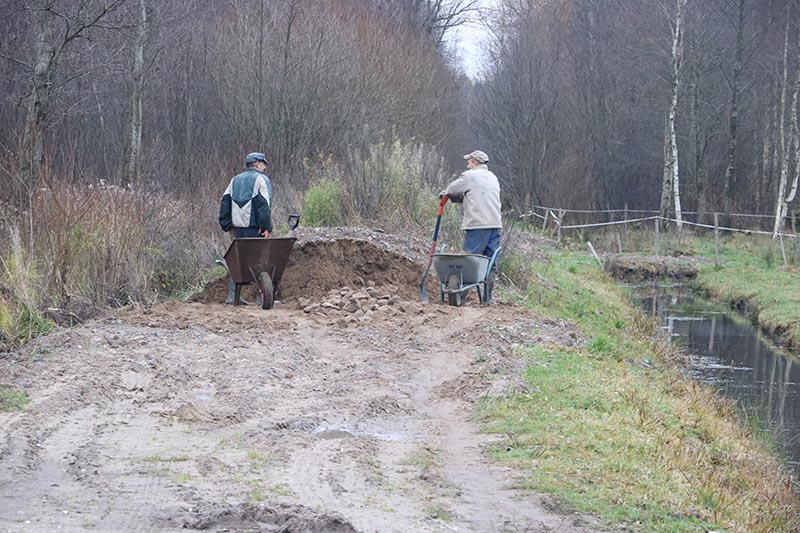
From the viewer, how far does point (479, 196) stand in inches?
523

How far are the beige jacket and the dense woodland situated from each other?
4.25 meters

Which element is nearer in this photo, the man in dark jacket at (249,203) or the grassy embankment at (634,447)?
the grassy embankment at (634,447)

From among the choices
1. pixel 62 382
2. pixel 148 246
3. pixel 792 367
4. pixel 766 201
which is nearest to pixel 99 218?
pixel 148 246

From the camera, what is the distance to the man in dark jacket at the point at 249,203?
12.9 meters

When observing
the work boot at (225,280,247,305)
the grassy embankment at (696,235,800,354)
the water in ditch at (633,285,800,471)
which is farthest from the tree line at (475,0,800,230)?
the work boot at (225,280,247,305)

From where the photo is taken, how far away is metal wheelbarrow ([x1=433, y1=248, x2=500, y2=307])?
41.8ft

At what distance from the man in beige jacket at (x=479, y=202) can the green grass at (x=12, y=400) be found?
665 centimetres

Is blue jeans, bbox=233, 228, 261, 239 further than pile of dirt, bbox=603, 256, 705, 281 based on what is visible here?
No

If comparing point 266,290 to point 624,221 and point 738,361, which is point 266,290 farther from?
point 624,221

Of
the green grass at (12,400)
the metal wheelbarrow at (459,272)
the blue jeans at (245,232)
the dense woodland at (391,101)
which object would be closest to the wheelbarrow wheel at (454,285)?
the metal wheelbarrow at (459,272)

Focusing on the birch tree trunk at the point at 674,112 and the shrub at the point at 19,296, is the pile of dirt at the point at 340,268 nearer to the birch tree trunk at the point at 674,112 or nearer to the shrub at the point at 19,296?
the shrub at the point at 19,296

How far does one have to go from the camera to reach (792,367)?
52.5 ft

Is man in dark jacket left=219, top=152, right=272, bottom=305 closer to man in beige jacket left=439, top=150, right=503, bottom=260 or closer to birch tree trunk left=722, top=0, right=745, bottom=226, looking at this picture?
man in beige jacket left=439, top=150, right=503, bottom=260

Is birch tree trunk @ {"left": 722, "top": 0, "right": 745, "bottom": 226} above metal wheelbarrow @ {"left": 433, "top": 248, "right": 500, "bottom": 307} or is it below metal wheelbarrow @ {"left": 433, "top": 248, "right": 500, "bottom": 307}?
above
